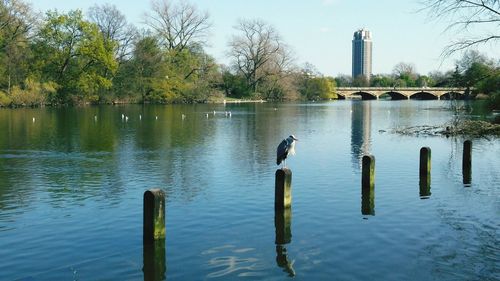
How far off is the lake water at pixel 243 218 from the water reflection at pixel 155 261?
5 centimetres

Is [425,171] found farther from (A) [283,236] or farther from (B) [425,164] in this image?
(A) [283,236]

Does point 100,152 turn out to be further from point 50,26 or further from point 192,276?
point 50,26

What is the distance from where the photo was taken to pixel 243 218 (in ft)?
54.9

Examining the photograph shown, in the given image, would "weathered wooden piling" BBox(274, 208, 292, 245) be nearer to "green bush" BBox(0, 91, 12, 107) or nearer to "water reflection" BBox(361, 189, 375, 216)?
"water reflection" BBox(361, 189, 375, 216)

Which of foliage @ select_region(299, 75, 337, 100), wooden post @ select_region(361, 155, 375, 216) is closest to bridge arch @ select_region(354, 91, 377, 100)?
foliage @ select_region(299, 75, 337, 100)

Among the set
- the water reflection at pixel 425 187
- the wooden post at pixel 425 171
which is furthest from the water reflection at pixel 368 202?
the wooden post at pixel 425 171

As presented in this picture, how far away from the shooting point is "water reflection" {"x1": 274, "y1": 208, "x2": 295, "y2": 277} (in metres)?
12.6

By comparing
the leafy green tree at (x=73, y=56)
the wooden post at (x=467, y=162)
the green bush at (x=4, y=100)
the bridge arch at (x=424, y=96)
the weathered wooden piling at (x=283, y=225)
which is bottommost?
the weathered wooden piling at (x=283, y=225)

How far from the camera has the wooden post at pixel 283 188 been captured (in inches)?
625

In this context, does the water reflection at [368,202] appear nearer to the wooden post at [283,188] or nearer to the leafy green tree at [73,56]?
the wooden post at [283,188]

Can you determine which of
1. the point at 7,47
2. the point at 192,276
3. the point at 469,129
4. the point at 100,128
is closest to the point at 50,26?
the point at 7,47

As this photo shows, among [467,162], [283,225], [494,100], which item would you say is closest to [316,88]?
[494,100]

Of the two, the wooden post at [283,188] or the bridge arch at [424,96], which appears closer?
the wooden post at [283,188]

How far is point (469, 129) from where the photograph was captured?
1612 inches
